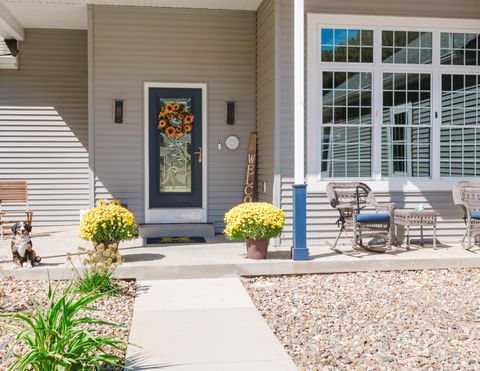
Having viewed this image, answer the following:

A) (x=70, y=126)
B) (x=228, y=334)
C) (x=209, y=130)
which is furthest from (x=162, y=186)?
(x=228, y=334)

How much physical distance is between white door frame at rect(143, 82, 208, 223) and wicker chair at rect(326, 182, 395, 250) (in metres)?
1.98

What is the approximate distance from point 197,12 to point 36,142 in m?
3.17

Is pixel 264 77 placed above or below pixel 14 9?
below

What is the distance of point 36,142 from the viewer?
872 cm

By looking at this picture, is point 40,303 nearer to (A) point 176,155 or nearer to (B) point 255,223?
(B) point 255,223

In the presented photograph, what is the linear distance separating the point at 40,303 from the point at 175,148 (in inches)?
141

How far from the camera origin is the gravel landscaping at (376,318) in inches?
134

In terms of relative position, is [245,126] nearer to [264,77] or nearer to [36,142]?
[264,77]

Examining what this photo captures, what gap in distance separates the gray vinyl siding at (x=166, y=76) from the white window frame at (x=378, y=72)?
53.1 inches

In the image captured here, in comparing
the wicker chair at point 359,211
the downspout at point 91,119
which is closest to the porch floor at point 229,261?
the wicker chair at point 359,211

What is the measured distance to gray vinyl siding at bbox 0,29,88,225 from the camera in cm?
865

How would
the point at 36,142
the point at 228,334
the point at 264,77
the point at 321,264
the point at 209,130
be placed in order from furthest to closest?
the point at 36,142
the point at 209,130
the point at 264,77
the point at 321,264
the point at 228,334

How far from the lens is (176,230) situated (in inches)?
298

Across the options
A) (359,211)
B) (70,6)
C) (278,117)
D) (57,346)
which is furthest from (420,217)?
(70,6)
